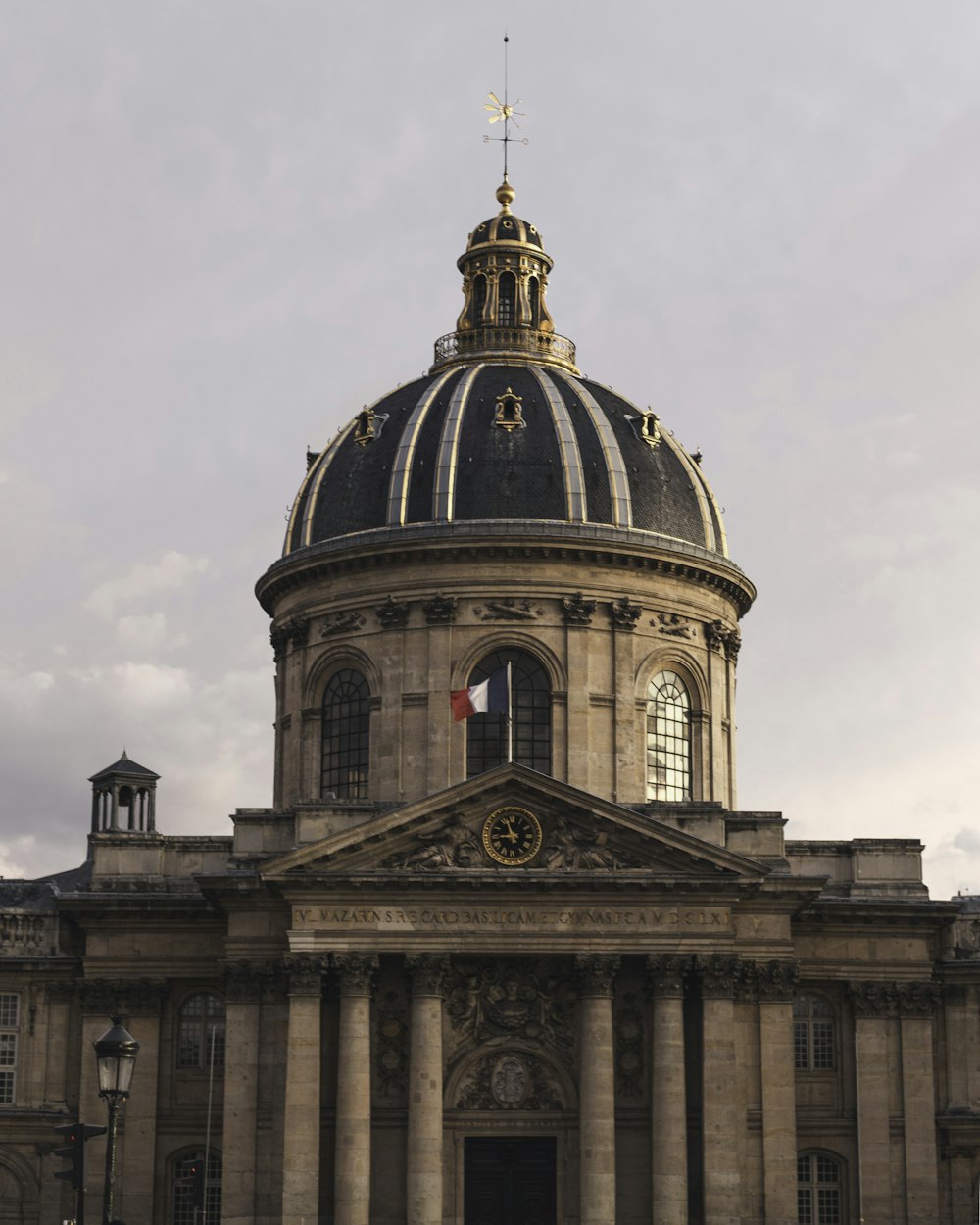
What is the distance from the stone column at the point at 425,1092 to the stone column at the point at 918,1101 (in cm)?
1343

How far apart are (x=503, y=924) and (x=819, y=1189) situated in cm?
1255

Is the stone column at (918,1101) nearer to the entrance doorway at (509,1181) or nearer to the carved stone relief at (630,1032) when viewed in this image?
the carved stone relief at (630,1032)

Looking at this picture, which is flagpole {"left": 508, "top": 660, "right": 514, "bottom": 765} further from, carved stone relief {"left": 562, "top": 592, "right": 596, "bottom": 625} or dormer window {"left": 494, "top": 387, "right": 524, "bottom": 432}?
dormer window {"left": 494, "top": 387, "right": 524, "bottom": 432}

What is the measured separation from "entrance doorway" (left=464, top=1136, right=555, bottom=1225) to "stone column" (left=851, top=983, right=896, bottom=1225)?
8.90 meters

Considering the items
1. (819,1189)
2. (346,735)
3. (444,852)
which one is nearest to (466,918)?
(444,852)

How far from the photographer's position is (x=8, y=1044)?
65250 millimetres

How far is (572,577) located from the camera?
67500 millimetres

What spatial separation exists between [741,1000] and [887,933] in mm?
5785

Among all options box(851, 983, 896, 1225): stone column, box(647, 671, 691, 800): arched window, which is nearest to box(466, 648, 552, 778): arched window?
box(647, 671, 691, 800): arched window

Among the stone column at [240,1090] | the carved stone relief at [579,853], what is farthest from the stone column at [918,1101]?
the stone column at [240,1090]

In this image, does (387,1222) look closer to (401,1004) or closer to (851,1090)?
(401,1004)

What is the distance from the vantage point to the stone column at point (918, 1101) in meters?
60.9

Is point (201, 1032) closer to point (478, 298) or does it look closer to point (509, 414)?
point (509, 414)

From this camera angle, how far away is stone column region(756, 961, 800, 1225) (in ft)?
192
